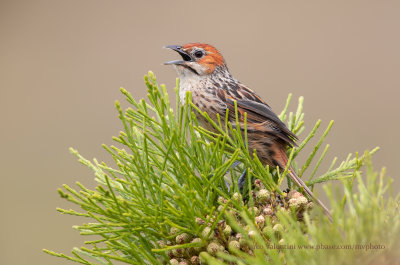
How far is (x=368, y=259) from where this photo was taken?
1058mm

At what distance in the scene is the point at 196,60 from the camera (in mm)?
3027

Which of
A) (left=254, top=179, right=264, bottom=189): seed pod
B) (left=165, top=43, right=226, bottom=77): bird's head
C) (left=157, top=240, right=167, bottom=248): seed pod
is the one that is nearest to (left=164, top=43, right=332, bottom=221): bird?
(left=165, top=43, right=226, bottom=77): bird's head

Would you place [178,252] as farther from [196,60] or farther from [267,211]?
[196,60]

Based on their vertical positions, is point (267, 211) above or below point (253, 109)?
below

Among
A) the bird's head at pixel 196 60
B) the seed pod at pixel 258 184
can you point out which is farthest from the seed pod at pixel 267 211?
the bird's head at pixel 196 60

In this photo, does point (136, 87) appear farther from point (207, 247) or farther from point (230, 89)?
point (207, 247)

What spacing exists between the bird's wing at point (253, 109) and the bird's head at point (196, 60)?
203mm

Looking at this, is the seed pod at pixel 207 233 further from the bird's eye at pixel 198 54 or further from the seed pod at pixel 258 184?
the bird's eye at pixel 198 54

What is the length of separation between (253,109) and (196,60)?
50cm

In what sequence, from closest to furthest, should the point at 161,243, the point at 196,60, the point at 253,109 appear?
the point at 161,243, the point at 253,109, the point at 196,60

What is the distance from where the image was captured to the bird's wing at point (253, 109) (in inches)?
96.1

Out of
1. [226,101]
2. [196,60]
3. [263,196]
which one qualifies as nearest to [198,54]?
[196,60]

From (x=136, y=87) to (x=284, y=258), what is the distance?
6.70 m

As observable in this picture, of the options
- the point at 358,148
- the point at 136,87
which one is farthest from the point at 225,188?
the point at 136,87
